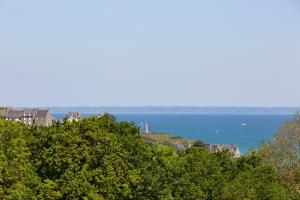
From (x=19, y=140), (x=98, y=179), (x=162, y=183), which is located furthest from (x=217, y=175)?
(x=19, y=140)

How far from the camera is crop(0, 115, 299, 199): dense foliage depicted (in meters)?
27.2

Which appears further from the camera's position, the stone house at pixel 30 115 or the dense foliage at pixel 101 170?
A: the stone house at pixel 30 115

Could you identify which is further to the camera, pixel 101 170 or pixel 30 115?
pixel 30 115

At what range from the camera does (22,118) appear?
117 meters

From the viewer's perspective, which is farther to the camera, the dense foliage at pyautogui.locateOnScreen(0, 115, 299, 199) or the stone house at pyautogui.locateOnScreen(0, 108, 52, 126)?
the stone house at pyautogui.locateOnScreen(0, 108, 52, 126)

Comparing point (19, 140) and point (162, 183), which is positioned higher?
point (19, 140)

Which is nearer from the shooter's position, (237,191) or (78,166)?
(78,166)

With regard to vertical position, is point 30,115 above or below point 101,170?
above

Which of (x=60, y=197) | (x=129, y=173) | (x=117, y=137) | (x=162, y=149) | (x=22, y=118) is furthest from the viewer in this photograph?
(x=22, y=118)

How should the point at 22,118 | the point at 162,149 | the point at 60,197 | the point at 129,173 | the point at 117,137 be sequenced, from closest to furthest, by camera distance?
the point at 60,197 < the point at 129,173 < the point at 117,137 < the point at 162,149 < the point at 22,118

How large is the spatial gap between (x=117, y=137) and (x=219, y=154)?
8156mm

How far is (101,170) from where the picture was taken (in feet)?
92.9

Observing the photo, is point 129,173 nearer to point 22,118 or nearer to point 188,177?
point 188,177

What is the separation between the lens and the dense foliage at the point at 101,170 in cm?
2725
